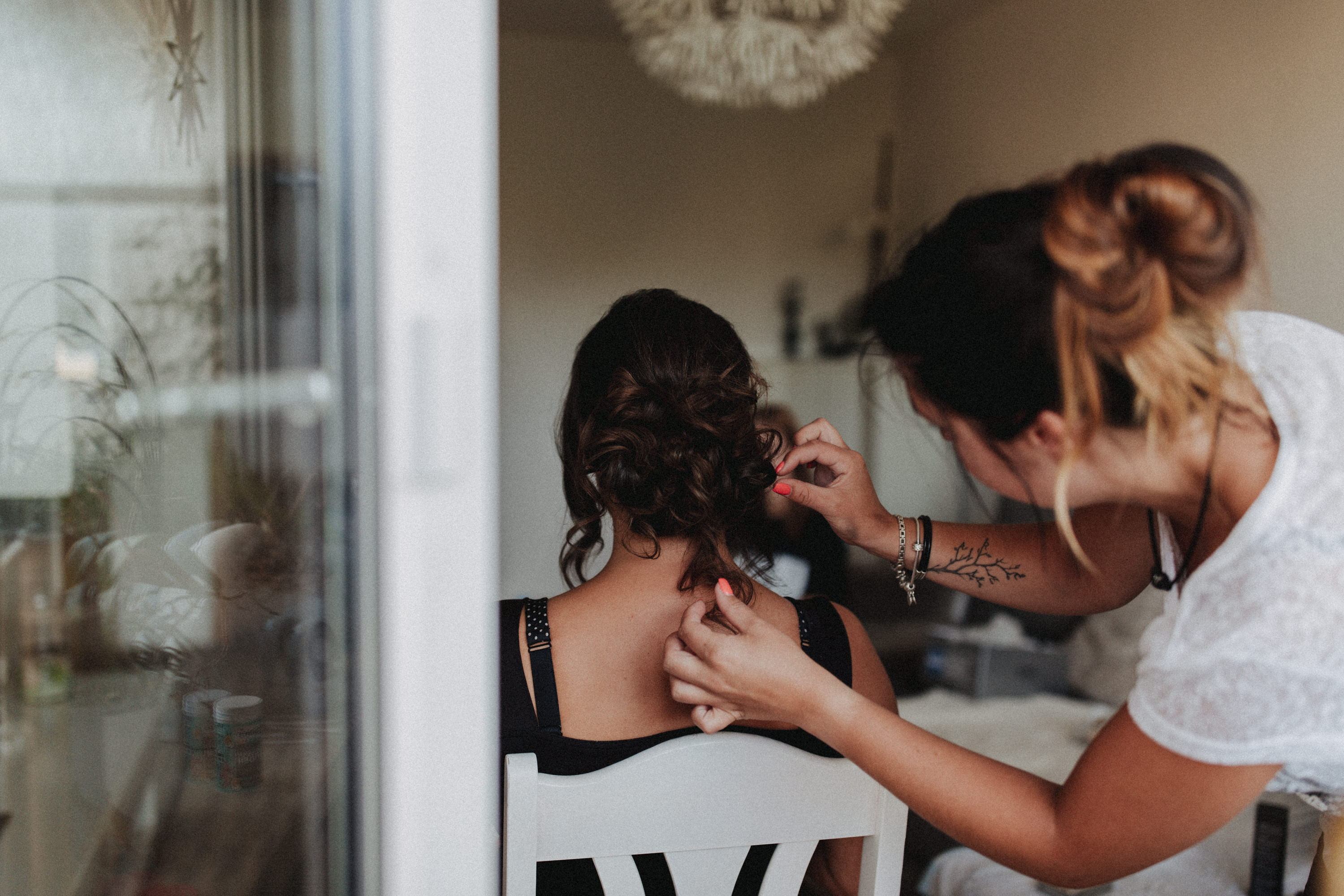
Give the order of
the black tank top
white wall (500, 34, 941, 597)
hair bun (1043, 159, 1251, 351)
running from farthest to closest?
white wall (500, 34, 941, 597)
the black tank top
hair bun (1043, 159, 1251, 351)

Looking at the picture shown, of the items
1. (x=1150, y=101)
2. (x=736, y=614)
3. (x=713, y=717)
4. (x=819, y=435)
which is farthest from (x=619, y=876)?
(x=1150, y=101)

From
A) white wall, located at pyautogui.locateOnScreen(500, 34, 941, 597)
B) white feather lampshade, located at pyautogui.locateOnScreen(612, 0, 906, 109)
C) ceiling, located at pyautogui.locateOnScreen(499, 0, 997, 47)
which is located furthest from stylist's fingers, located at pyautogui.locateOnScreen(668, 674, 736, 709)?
ceiling, located at pyautogui.locateOnScreen(499, 0, 997, 47)

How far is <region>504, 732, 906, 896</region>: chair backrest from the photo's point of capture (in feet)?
2.75

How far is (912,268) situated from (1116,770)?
1.42 ft

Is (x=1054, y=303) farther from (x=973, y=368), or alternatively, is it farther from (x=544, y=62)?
(x=544, y=62)

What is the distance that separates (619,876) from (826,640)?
0.38 m

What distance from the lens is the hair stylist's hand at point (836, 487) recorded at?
3.81 ft

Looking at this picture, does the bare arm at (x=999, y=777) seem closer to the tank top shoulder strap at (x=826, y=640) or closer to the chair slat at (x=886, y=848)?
the chair slat at (x=886, y=848)

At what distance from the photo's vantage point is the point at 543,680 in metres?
1.02

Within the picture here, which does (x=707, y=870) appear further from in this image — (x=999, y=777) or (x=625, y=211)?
(x=625, y=211)

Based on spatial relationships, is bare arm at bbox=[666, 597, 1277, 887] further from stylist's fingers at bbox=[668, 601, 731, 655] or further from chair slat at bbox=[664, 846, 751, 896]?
chair slat at bbox=[664, 846, 751, 896]

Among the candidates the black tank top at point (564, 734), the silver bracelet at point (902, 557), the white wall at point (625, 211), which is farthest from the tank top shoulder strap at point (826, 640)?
the white wall at point (625, 211)

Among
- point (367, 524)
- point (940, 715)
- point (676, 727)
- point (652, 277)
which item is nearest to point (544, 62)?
point (652, 277)

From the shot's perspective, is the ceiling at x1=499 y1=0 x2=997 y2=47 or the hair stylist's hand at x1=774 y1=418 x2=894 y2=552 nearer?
the hair stylist's hand at x1=774 y1=418 x2=894 y2=552
